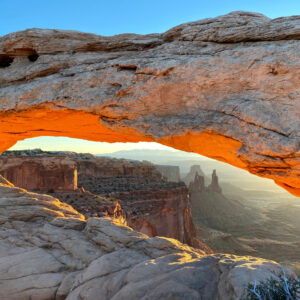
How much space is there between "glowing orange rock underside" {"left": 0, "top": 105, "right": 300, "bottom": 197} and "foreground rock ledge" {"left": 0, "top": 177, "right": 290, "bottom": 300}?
285cm

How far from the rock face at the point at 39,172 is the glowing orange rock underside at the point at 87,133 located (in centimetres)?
2246

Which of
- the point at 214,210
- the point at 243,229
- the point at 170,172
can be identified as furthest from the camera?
the point at 170,172

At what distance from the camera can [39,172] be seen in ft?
110

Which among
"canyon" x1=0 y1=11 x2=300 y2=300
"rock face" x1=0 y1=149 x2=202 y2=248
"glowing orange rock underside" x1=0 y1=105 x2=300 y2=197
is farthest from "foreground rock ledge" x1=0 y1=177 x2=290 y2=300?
"rock face" x1=0 y1=149 x2=202 y2=248

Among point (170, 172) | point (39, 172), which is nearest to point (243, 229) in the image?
point (39, 172)

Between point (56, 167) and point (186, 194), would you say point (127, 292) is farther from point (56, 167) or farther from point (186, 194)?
point (186, 194)

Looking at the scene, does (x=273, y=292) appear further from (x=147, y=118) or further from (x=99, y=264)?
(x=147, y=118)

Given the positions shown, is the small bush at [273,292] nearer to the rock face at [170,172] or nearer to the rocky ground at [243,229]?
the rocky ground at [243,229]

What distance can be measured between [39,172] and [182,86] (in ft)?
101

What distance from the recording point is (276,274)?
172 inches

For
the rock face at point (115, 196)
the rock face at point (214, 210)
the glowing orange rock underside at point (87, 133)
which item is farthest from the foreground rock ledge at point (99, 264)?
the rock face at point (214, 210)

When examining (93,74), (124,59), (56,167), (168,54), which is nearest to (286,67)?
(168,54)

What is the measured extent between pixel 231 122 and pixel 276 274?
368 cm

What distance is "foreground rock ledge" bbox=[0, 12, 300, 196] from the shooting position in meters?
6.41
